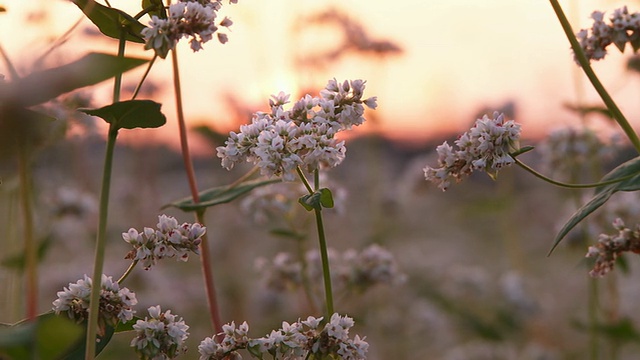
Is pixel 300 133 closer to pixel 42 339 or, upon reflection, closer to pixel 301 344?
pixel 301 344

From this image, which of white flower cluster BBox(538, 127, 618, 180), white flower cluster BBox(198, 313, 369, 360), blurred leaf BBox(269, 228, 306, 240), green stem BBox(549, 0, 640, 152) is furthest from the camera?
white flower cluster BBox(538, 127, 618, 180)

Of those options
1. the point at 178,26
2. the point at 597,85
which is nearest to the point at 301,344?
the point at 178,26

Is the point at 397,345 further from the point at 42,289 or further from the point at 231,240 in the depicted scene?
the point at 42,289

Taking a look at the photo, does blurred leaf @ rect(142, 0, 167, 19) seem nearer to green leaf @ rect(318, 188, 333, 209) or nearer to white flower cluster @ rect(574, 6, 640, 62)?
green leaf @ rect(318, 188, 333, 209)

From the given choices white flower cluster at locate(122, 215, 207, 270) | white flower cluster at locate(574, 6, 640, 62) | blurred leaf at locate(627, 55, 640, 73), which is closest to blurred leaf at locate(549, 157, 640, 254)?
white flower cluster at locate(574, 6, 640, 62)

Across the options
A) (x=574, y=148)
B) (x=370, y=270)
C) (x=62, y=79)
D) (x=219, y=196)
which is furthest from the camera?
(x=574, y=148)

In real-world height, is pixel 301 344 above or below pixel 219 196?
below

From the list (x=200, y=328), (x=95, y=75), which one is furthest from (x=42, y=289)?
(x=95, y=75)

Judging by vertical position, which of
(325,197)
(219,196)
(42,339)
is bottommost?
(42,339)
